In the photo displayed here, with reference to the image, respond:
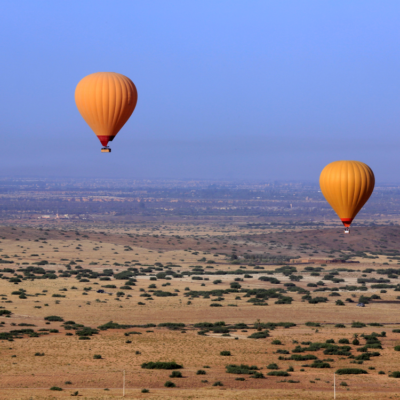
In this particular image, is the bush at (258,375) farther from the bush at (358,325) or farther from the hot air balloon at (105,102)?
the hot air balloon at (105,102)

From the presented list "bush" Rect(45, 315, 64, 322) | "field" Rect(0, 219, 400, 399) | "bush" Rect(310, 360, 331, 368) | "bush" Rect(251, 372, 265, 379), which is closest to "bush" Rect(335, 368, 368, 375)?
"field" Rect(0, 219, 400, 399)

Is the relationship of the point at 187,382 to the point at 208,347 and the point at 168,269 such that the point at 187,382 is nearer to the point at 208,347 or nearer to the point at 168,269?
the point at 208,347

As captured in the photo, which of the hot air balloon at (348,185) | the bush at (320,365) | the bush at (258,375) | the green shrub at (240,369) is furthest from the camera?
the hot air balloon at (348,185)

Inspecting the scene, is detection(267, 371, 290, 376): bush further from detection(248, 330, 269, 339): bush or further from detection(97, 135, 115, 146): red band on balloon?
detection(97, 135, 115, 146): red band on balloon

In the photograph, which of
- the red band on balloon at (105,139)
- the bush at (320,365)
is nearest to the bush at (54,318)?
the red band on balloon at (105,139)

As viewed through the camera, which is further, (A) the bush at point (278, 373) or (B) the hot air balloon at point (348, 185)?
(B) the hot air balloon at point (348, 185)

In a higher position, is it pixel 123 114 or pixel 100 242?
pixel 123 114

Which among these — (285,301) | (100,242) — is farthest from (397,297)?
(100,242)
